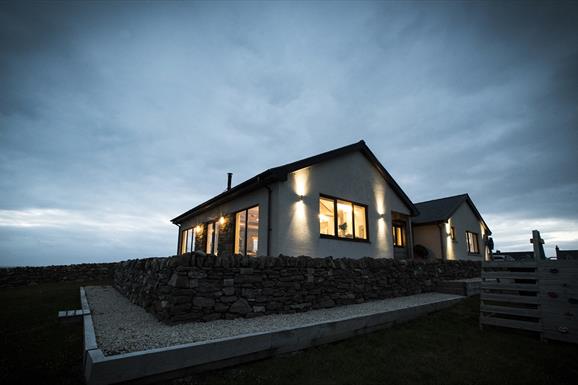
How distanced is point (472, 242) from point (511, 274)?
670 inches

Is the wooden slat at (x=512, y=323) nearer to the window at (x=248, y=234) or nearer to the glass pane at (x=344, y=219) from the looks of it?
the glass pane at (x=344, y=219)

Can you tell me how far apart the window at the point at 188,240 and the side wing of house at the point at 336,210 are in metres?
9.06

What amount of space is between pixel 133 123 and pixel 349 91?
17.9 m

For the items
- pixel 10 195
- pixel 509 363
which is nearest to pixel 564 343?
pixel 509 363

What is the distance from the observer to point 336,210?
10.1 meters

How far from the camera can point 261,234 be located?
9.11 metres

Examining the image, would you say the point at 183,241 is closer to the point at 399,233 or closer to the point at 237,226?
the point at 237,226

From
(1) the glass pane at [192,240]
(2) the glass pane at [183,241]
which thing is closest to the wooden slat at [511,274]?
(1) the glass pane at [192,240]

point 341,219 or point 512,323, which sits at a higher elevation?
point 341,219

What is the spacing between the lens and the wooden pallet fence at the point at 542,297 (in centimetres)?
451

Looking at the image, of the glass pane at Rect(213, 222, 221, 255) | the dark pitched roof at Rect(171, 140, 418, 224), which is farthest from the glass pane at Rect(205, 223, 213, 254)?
the dark pitched roof at Rect(171, 140, 418, 224)

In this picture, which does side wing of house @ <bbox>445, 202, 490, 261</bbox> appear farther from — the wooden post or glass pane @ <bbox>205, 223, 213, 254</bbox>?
glass pane @ <bbox>205, 223, 213, 254</bbox>

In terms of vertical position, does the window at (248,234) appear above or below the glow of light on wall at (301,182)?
below

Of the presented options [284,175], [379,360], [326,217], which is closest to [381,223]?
[326,217]
